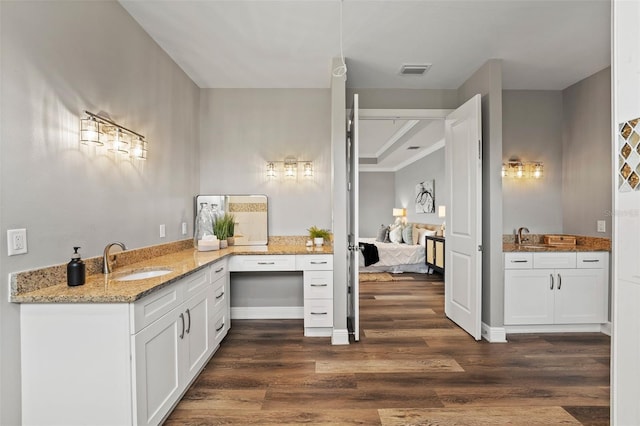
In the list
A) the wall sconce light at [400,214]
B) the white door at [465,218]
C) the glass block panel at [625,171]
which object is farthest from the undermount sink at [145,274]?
the wall sconce light at [400,214]

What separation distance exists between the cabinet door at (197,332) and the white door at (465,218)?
8.38ft

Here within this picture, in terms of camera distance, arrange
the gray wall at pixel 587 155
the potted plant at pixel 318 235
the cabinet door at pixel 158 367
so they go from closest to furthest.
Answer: the cabinet door at pixel 158 367 < the gray wall at pixel 587 155 < the potted plant at pixel 318 235

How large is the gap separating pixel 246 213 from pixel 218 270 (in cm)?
112

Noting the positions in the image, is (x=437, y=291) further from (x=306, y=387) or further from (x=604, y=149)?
(x=306, y=387)

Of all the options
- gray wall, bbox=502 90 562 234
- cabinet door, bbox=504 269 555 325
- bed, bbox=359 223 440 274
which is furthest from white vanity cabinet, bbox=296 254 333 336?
bed, bbox=359 223 440 274

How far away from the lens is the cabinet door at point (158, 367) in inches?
66.4

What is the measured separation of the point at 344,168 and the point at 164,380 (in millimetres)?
2287

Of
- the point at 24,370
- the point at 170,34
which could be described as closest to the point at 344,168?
the point at 170,34

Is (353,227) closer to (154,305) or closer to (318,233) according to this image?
(318,233)

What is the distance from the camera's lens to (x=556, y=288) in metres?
3.53

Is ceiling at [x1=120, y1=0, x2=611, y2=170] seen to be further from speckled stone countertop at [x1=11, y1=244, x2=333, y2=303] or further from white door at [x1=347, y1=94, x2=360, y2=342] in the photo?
speckled stone countertop at [x1=11, y1=244, x2=333, y2=303]

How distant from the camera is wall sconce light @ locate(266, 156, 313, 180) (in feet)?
13.3

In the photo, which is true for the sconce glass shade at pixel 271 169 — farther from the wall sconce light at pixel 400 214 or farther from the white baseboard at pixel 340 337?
the wall sconce light at pixel 400 214

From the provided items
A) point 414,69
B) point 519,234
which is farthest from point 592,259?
point 414,69
